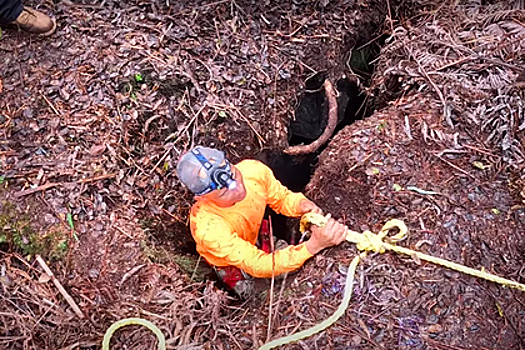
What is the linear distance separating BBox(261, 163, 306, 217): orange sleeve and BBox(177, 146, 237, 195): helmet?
0.44 m

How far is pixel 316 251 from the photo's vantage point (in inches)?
113

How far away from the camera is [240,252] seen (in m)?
2.91

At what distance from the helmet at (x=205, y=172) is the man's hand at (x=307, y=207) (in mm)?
514

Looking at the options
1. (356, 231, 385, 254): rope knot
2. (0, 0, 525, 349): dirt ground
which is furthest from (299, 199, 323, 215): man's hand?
(356, 231, 385, 254): rope knot

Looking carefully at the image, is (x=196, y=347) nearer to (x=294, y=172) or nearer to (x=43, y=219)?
(x=43, y=219)

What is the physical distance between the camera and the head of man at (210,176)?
109 inches

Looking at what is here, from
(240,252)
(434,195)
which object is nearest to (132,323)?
(240,252)

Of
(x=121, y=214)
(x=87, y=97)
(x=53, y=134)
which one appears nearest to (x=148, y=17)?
(x=87, y=97)

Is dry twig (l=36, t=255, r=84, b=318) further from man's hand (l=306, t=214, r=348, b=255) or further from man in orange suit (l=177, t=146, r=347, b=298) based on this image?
man's hand (l=306, t=214, r=348, b=255)

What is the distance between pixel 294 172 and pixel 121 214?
4.96 ft

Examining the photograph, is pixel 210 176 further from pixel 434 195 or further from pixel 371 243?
pixel 434 195

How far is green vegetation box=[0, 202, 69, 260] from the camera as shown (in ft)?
9.82

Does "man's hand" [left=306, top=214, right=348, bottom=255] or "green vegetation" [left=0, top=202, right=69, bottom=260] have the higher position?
"green vegetation" [left=0, top=202, right=69, bottom=260]

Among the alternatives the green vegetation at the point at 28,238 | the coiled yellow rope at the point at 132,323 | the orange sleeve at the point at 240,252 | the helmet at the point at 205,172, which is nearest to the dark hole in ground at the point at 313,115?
the orange sleeve at the point at 240,252
